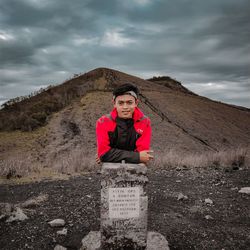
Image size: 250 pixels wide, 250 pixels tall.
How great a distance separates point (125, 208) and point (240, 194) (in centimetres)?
446

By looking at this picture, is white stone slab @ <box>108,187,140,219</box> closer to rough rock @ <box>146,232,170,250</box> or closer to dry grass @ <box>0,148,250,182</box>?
rough rock @ <box>146,232,170,250</box>

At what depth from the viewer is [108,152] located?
3.89 m

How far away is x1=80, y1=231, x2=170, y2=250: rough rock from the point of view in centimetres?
432

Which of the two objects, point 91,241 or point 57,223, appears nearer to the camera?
point 91,241

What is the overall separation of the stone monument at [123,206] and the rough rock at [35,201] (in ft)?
9.10

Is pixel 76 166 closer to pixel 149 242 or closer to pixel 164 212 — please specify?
pixel 164 212

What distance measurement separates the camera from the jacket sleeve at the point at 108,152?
12.7 feet

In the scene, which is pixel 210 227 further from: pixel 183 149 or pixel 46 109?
pixel 46 109

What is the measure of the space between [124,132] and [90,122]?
1285 centimetres

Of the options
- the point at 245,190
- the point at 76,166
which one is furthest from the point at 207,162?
the point at 76,166

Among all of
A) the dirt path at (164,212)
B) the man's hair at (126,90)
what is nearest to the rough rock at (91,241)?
the dirt path at (164,212)

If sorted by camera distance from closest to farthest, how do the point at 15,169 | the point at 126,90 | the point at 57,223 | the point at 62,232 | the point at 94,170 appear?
the point at 126,90, the point at 62,232, the point at 57,223, the point at 15,169, the point at 94,170

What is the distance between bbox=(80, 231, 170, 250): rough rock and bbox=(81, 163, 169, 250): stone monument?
0.46 meters

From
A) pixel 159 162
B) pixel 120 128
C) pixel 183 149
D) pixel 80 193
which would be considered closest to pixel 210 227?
pixel 120 128
